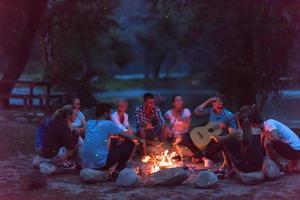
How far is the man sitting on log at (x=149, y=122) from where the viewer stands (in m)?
10.8

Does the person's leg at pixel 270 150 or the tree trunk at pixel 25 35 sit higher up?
the tree trunk at pixel 25 35

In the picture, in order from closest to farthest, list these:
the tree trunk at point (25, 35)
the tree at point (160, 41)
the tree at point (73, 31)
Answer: the tree trunk at point (25, 35) → the tree at point (73, 31) → the tree at point (160, 41)

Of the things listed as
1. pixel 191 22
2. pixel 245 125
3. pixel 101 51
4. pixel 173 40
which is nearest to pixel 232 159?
pixel 245 125

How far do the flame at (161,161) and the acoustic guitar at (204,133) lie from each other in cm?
50

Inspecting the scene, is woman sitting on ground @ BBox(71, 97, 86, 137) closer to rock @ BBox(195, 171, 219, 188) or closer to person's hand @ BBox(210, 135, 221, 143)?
person's hand @ BBox(210, 135, 221, 143)

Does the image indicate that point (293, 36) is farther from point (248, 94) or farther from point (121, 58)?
point (121, 58)

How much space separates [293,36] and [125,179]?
27.7 feet

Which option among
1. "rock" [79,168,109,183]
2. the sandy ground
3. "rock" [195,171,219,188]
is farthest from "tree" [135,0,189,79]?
"rock" [195,171,219,188]

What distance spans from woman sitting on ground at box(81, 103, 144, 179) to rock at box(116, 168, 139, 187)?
0.31m

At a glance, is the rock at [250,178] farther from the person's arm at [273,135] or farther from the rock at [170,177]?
the rock at [170,177]

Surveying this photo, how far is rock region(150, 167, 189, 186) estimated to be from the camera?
27.4 ft

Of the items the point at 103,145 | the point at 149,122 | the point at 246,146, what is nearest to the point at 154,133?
the point at 149,122

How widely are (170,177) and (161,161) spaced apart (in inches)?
61.1

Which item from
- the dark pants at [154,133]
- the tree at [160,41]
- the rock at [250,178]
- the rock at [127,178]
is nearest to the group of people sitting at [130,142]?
the rock at [250,178]
